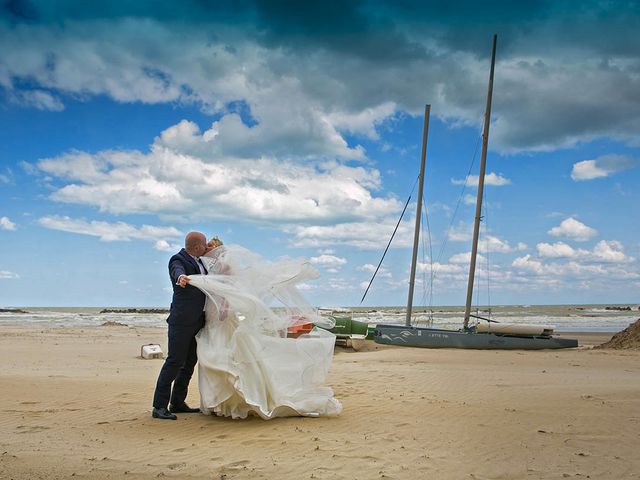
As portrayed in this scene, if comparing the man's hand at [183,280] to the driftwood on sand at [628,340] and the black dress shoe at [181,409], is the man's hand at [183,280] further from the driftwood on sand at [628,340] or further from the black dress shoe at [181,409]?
the driftwood on sand at [628,340]

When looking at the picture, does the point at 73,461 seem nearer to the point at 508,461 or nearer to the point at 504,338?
the point at 508,461

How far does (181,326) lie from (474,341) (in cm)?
1499

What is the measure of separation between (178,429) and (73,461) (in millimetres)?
1505

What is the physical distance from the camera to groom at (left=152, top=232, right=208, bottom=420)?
7.21m

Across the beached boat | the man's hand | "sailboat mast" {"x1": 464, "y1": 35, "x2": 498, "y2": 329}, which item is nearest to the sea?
"sailboat mast" {"x1": 464, "y1": 35, "x2": 498, "y2": 329}

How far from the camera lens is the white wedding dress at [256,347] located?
7.01 meters

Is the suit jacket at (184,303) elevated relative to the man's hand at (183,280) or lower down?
lower down

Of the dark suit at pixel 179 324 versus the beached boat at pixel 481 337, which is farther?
the beached boat at pixel 481 337

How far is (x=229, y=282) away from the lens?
24.1 ft

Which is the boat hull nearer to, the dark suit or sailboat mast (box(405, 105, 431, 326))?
sailboat mast (box(405, 105, 431, 326))

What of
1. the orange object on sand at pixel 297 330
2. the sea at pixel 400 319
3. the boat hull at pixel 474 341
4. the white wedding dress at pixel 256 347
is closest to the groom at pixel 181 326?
the white wedding dress at pixel 256 347

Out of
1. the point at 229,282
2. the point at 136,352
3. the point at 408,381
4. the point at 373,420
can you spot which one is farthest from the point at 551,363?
the point at 136,352

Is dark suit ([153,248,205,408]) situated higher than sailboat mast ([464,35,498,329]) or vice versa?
sailboat mast ([464,35,498,329])

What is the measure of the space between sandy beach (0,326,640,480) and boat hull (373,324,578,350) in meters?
8.23
